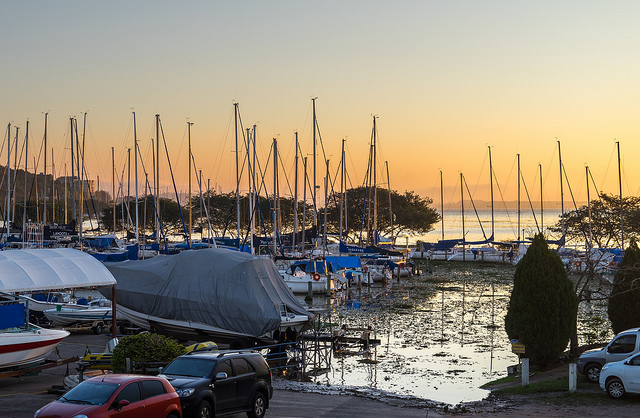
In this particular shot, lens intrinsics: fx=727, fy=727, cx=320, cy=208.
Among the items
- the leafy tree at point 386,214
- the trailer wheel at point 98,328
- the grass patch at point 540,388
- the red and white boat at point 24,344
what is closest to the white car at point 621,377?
the grass patch at point 540,388

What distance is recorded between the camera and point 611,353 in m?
23.2

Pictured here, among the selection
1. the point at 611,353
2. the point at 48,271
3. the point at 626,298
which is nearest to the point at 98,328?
the point at 48,271

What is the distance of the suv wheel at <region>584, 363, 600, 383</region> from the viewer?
23562 mm

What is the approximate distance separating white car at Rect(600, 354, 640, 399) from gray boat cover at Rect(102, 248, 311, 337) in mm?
12755

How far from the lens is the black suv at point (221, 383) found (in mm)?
16844

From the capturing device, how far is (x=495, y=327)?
41062 millimetres

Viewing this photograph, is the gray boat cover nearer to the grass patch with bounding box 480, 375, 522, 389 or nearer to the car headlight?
the grass patch with bounding box 480, 375, 522, 389

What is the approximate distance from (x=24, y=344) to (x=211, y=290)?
9393mm

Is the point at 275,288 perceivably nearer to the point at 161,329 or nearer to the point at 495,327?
the point at 161,329

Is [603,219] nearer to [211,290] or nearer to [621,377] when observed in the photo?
[211,290]

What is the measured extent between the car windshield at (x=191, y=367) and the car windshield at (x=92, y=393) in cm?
305

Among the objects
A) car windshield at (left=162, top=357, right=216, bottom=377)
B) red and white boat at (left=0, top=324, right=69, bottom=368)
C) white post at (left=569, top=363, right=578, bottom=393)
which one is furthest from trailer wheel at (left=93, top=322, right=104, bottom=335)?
white post at (left=569, top=363, right=578, bottom=393)

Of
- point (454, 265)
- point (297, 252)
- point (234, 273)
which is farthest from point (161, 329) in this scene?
point (454, 265)

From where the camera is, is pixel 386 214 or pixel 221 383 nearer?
pixel 221 383
